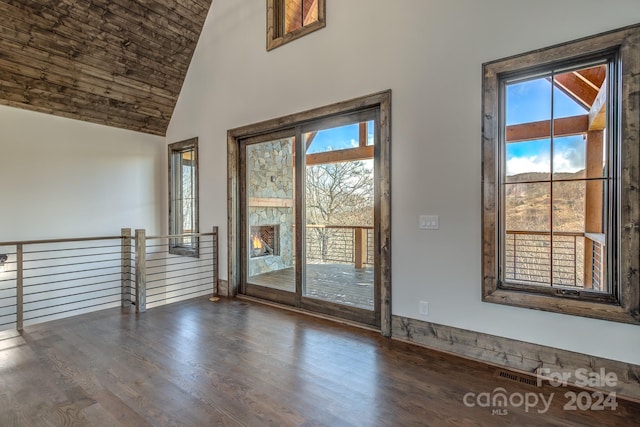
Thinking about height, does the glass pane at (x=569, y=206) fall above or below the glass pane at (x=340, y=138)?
below

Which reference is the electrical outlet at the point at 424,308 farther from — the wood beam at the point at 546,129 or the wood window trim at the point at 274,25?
the wood window trim at the point at 274,25

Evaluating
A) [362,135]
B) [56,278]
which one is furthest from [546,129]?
[56,278]

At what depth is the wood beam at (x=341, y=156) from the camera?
3422 millimetres

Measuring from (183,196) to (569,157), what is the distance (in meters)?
5.39

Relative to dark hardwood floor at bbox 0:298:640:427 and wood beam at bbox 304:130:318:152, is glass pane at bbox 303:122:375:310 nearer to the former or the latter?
wood beam at bbox 304:130:318:152

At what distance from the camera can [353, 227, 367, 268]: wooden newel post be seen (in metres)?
3.45

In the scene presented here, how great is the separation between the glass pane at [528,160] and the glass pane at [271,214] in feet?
7.99

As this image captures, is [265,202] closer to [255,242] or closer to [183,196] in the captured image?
[255,242]

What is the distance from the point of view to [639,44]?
→ 2080 millimetres

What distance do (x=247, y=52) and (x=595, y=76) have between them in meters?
3.88

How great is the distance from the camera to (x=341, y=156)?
364cm

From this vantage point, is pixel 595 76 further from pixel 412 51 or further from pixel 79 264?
pixel 79 264

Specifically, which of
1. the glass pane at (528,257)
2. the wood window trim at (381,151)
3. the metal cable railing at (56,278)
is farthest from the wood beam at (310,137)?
the metal cable railing at (56,278)

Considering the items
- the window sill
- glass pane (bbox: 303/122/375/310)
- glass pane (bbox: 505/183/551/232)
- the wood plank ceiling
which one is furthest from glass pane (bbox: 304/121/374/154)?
the wood plank ceiling
